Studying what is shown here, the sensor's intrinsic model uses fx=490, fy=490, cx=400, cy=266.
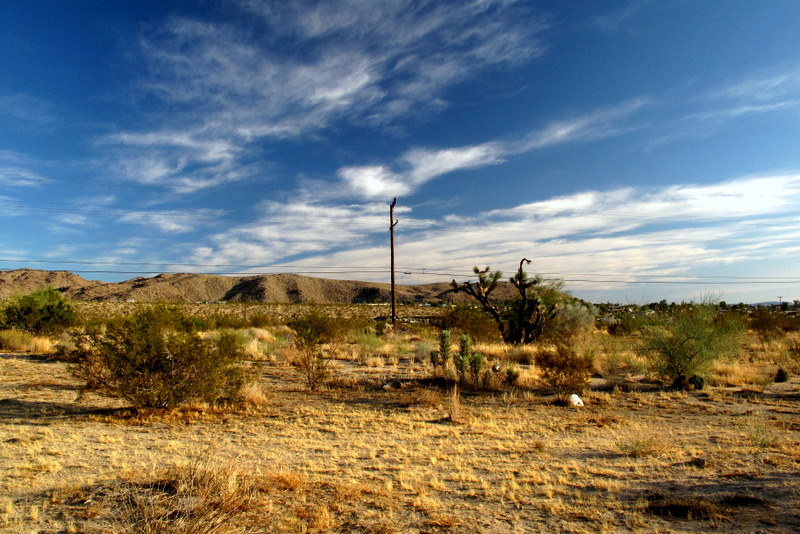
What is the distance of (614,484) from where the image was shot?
721 cm

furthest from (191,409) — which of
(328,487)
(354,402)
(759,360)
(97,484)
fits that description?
(759,360)

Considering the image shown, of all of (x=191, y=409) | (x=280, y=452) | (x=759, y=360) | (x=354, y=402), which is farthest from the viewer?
(x=759, y=360)

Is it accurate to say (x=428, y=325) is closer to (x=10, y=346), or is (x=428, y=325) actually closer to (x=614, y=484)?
(x=10, y=346)

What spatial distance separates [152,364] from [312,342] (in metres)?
6.23

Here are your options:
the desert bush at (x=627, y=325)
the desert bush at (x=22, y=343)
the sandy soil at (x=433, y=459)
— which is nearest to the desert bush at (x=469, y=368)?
the sandy soil at (x=433, y=459)

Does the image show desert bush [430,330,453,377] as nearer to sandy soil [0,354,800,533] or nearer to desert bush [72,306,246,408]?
sandy soil [0,354,800,533]

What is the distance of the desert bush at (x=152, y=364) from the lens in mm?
11531

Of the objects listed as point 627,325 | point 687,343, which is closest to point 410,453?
point 687,343

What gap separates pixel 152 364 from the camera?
1173 cm

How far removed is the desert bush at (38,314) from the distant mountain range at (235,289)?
247ft

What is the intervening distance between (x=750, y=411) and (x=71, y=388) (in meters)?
18.9

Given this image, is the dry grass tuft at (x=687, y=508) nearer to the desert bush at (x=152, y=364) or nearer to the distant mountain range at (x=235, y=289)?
the desert bush at (x=152, y=364)

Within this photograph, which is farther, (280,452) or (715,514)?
(280,452)

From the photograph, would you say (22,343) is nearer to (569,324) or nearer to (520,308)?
(520,308)
